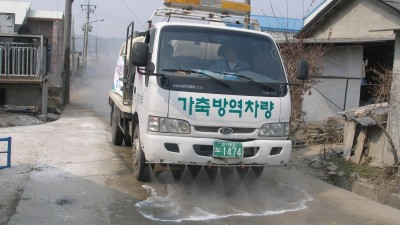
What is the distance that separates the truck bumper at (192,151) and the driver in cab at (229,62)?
1058 millimetres

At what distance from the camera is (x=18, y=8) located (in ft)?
90.6

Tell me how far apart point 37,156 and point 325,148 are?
585cm

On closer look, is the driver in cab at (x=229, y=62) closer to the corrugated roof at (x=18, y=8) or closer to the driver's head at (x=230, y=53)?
the driver's head at (x=230, y=53)

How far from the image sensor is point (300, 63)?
6.61 m

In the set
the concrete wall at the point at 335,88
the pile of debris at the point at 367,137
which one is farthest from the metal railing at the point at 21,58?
the pile of debris at the point at 367,137

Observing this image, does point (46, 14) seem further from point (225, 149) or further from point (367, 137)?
point (225, 149)

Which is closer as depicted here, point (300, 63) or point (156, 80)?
point (156, 80)

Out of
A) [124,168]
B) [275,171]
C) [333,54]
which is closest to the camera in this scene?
[124,168]

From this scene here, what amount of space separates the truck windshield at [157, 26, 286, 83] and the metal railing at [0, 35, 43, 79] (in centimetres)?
833

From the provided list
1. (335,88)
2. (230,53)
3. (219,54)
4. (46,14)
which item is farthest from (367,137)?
(46,14)

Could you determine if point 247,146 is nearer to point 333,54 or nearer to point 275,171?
point 275,171

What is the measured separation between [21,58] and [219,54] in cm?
913

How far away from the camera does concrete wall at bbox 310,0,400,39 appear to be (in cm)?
1299

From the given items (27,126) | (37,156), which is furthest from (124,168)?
(27,126)
